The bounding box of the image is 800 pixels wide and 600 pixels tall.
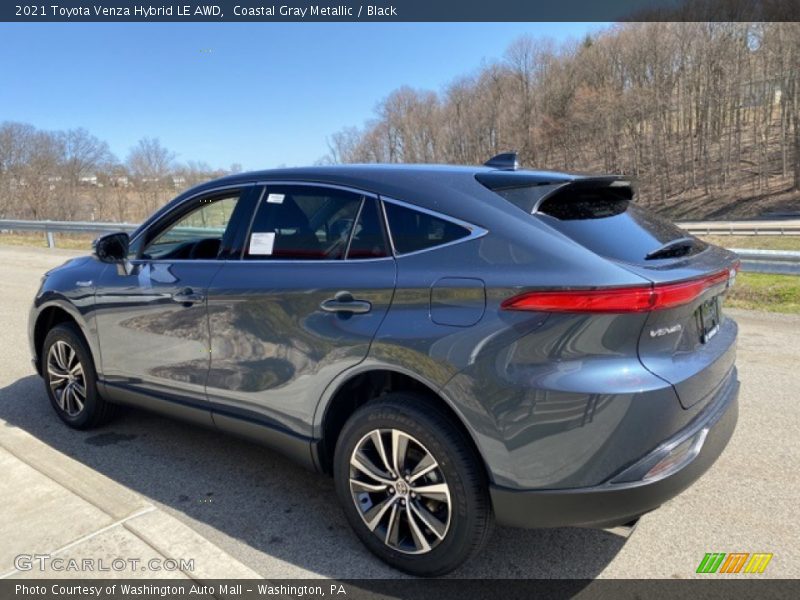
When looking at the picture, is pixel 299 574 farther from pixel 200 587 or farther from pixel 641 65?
pixel 641 65

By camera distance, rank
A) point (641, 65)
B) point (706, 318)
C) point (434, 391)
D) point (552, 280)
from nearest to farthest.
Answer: point (552, 280) < point (434, 391) < point (706, 318) < point (641, 65)

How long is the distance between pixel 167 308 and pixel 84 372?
1.12m

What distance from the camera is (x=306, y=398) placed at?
2.82 meters

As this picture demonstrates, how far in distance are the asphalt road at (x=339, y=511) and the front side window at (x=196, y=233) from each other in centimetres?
130

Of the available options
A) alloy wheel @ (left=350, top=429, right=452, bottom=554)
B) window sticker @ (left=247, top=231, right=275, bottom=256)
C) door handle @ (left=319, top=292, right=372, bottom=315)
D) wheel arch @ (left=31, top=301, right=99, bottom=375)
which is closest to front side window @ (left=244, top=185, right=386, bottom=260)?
window sticker @ (left=247, top=231, right=275, bottom=256)

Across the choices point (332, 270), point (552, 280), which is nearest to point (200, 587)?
point (332, 270)

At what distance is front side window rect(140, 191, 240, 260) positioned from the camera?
3576 millimetres

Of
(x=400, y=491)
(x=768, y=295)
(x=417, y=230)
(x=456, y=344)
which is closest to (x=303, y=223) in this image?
(x=417, y=230)

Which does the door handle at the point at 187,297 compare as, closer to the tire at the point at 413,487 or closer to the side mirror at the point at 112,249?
the side mirror at the point at 112,249

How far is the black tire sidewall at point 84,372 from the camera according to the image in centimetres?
403

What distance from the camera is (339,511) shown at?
10.3 feet

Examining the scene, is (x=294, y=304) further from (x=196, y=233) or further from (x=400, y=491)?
(x=196, y=233)

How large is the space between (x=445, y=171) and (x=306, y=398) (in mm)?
1294

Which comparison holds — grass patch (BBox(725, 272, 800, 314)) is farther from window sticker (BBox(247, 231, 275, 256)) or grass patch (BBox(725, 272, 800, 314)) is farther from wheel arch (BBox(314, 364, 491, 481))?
window sticker (BBox(247, 231, 275, 256))
